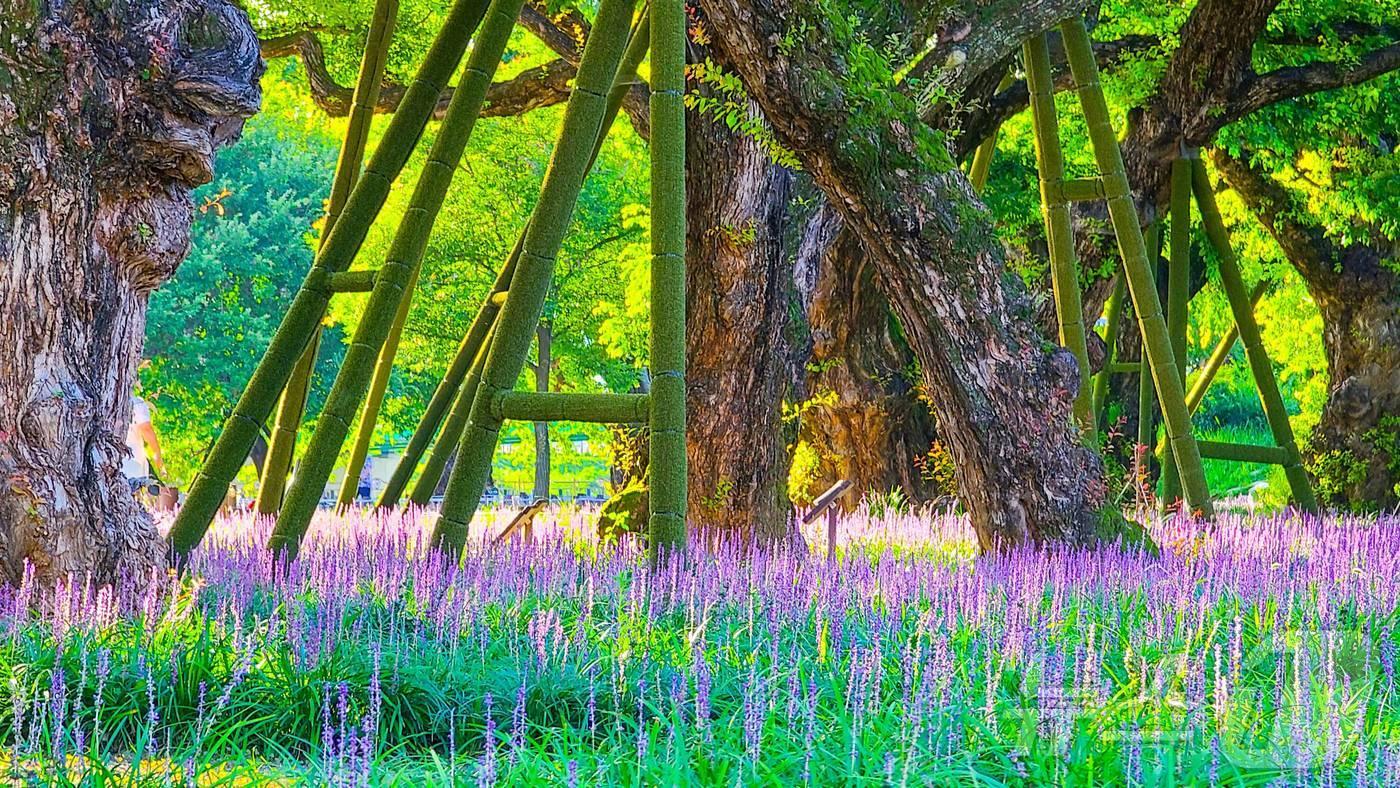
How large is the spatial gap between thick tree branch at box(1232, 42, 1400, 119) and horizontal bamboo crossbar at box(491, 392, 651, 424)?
29.5 ft

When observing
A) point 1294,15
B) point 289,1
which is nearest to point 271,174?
point 289,1

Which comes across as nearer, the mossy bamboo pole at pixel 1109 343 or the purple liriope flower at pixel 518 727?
the purple liriope flower at pixel 518 727

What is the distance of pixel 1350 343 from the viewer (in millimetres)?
16594

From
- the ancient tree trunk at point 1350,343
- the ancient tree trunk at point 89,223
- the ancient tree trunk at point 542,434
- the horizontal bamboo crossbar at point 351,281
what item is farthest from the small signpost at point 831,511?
the ancient tree trunk at point 542,434

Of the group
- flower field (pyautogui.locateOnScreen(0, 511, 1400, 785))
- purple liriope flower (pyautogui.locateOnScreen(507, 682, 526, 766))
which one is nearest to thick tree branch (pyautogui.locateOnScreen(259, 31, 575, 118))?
flower field (pyautogui.locateOnScreen(0, 511, 1400, 785))

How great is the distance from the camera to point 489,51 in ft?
23.4

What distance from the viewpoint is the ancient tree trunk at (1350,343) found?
16.1m

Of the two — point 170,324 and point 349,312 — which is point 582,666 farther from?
point 170,324

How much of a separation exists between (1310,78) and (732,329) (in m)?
7.33

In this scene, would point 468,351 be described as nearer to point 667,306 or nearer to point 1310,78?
point 667,306

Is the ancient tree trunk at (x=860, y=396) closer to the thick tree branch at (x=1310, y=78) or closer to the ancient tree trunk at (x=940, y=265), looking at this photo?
the thick tree branch at (x=1310, y=78)

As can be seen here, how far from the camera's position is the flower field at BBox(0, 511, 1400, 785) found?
3.51 meters

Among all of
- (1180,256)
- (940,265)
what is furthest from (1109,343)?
(940,265)

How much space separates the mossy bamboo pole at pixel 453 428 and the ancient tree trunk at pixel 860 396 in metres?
4.30
